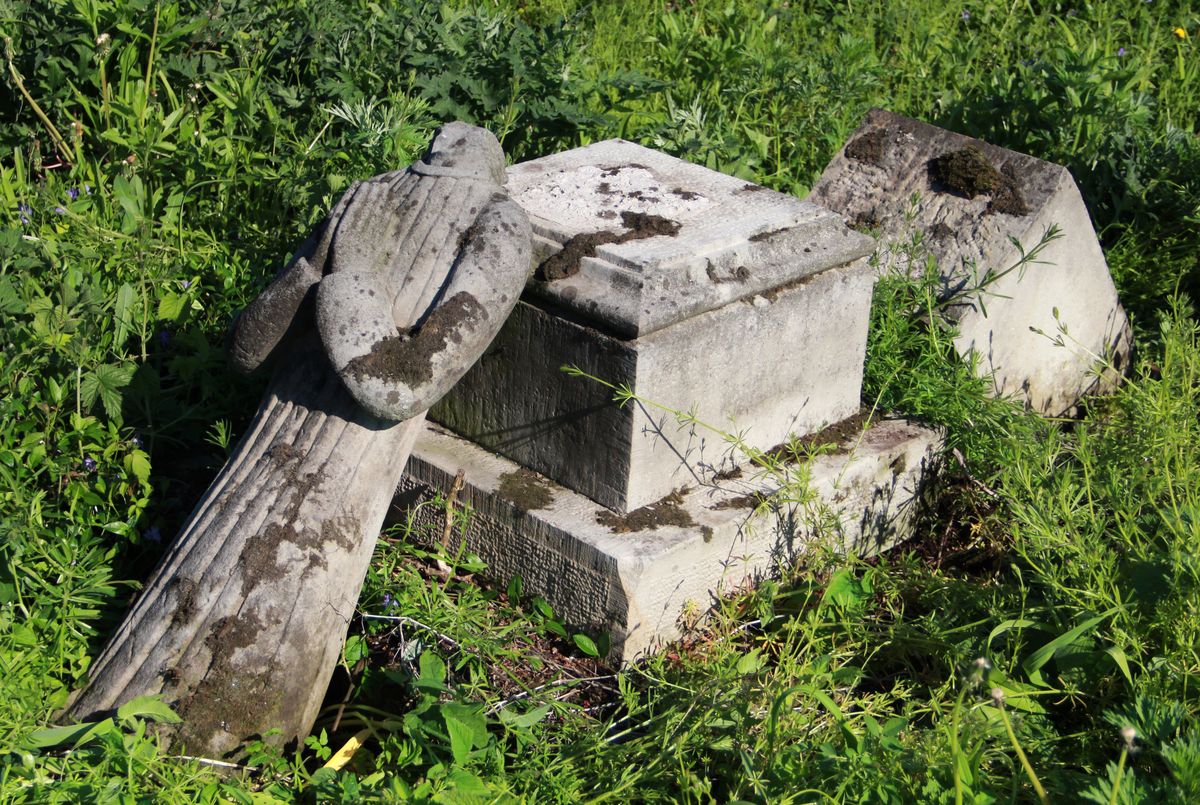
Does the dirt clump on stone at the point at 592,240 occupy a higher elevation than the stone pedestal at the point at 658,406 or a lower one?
higher

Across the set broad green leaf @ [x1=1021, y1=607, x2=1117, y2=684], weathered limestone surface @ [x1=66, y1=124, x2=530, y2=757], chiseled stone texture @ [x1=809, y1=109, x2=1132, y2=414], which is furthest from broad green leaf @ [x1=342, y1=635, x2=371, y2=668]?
chiseled stone texture @ [x1=809, y1=109, x2=1132, y2=414]

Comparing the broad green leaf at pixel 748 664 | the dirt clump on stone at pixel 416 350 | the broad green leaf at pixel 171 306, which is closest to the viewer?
the dirt clump on stone at pixel 416 350

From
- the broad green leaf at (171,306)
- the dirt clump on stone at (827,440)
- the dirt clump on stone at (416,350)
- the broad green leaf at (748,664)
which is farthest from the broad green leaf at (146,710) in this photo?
the dirt clump on stone at (827,440)

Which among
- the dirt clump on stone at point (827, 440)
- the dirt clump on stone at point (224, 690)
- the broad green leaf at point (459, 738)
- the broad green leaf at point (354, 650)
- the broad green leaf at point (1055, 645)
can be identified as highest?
the broad green leaf at point (1055, 645)

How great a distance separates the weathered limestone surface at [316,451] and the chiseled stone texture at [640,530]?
1.14 feet

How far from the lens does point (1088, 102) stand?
4453 mm

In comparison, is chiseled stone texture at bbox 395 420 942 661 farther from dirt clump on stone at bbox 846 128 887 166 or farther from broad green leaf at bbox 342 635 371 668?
dirt clump on stone at bbox 846 128 887 166

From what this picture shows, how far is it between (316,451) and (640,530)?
2.58 ft

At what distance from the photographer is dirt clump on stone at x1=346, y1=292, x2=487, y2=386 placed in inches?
104

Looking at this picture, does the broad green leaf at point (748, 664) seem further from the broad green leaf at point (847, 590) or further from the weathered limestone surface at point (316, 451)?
the weathered limestone surface at point (316, 451)

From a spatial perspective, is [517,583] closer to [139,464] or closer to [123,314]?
[139,464]

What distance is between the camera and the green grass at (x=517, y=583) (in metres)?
2.52

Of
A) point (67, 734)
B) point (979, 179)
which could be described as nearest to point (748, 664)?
point (67, 734)

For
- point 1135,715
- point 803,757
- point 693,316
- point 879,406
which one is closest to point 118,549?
point 693,316
